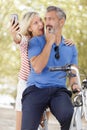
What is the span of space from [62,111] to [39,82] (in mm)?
249

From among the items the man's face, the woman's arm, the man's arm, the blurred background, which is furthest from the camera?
the blurred background

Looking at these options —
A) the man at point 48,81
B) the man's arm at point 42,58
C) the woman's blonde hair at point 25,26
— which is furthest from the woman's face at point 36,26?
the man's arm at point 42,58

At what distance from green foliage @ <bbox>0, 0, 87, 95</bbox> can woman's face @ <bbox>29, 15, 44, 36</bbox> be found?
6641mm

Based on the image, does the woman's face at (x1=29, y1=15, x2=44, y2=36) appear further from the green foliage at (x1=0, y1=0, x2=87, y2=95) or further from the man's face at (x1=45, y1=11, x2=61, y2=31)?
the green foliage at (x1=0, y1=0, x2=87, y2=95)

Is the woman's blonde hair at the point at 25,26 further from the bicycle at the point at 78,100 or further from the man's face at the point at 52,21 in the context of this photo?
the bicycle at the point at 78,100

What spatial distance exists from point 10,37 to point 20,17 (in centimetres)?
62

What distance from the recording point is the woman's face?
3.22 meters

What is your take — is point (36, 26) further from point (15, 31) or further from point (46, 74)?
point (46, 74)

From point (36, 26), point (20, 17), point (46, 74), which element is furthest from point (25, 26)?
point (20, 17)

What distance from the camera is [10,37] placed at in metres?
10.6

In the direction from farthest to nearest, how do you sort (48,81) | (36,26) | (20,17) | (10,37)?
1. (10,37)
2. (20,17)
3. (36,26)
4. (48,81)

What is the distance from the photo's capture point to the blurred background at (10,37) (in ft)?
33.3

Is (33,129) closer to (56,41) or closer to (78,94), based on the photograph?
(78,94)

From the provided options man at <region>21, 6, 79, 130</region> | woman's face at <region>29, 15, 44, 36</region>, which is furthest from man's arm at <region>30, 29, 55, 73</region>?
woman's face at <region>29, 15, 44, 36</region>
